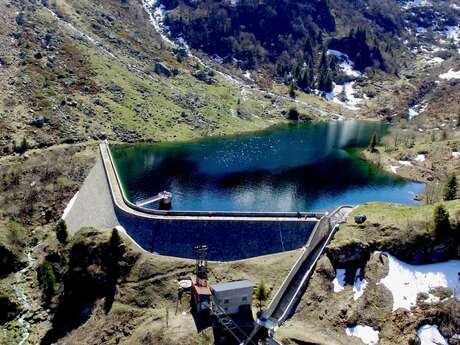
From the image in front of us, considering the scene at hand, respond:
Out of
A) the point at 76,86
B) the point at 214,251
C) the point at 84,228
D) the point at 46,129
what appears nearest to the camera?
the point at 214,251

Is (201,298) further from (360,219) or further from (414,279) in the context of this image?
(414,279)

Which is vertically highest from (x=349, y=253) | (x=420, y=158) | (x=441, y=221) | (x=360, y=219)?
(x=441, y=221)

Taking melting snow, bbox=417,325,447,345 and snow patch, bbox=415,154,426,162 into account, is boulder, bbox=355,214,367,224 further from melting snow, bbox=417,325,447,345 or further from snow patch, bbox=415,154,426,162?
snow patch, bbox=415,154,426,162

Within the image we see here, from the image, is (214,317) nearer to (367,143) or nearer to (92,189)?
(92,189)

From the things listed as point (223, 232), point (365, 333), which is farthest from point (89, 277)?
point (365, 333)

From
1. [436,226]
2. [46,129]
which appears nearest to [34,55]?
[46,129]

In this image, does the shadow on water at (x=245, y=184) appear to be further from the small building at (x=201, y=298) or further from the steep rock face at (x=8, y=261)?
the steep rock face at (x=8, y=261)
